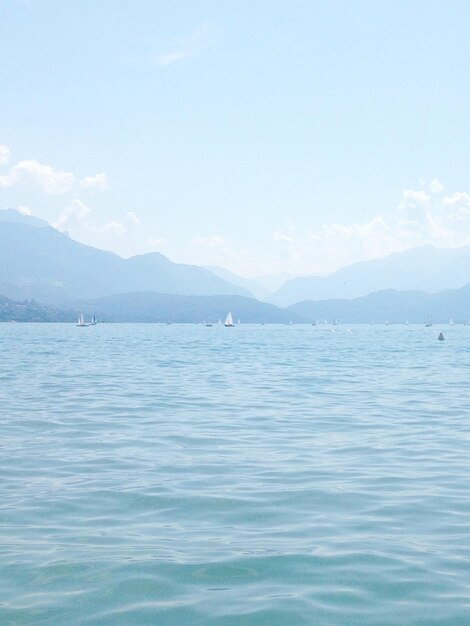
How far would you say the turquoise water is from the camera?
30.9 ft

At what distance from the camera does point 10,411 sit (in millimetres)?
28172

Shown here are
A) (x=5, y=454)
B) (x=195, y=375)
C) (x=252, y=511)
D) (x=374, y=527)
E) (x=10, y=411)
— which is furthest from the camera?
(x=195, y=375)

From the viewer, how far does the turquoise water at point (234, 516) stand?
941 centimetres

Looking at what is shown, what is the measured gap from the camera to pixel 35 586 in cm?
988

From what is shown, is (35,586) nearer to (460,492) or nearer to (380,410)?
(460,492)

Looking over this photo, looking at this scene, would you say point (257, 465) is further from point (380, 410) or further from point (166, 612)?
point (380, 410)

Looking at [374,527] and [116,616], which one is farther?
[374,527]

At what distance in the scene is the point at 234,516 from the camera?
13.4 meters

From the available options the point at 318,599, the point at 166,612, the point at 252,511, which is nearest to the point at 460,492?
the point at 252,511

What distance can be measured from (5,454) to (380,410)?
15.1m

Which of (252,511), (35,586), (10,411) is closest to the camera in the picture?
(35,586)

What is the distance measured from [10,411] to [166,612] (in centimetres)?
2041

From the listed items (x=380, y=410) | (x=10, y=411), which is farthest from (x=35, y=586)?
(x=380, y=410)

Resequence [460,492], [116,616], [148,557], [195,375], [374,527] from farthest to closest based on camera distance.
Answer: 1. [195,375]
2. [460,492]
3. [374,527]
4. [148,557]
5. [116,616]
